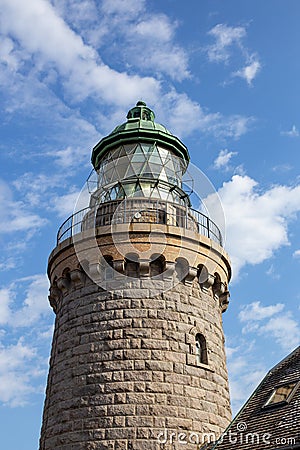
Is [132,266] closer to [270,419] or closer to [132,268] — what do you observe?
[132,268]

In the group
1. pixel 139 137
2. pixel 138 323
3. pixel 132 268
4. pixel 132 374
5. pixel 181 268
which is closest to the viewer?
pixel 132 374

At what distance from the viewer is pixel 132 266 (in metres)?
13.3

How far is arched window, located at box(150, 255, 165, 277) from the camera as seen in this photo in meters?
13.3

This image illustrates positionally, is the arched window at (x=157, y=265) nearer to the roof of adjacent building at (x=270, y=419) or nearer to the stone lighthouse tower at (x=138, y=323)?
the stone lighthouse tower at (x=138, y=323)

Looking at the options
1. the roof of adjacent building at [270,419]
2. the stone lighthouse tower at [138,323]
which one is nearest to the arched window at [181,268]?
the stone lighthouse tower at [138,323]

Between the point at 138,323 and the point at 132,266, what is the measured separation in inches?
55.1

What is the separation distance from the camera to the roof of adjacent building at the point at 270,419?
8984mm

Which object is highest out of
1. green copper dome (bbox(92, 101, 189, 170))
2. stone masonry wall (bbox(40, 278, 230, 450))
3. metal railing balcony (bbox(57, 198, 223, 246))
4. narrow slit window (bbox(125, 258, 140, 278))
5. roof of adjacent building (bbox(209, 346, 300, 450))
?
green copper dome (bbox(92, 101, 189, 170))

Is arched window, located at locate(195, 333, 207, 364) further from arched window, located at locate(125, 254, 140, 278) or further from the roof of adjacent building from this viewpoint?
arched window, located at locate(125, 254, 140, 278)

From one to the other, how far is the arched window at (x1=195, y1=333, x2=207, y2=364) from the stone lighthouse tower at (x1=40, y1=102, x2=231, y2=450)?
0.03 m

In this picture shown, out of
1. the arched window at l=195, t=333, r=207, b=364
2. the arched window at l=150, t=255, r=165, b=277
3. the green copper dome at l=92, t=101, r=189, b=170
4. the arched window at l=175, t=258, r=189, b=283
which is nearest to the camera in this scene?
the arched window at l=195, t=333, r=207, b=364

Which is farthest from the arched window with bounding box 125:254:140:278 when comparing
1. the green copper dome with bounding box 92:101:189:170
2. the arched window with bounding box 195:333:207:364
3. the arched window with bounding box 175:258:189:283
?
the green copper dome with bounding box 92:101:189:170

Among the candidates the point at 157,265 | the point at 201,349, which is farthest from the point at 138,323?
the point at 201,349

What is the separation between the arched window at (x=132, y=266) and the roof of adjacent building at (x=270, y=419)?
3.75 metres
